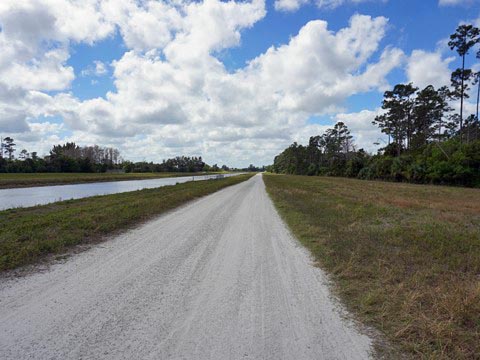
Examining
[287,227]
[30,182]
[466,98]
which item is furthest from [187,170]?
[287,227]

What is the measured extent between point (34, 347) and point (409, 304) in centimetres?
460

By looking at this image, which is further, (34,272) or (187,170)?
(187,170)

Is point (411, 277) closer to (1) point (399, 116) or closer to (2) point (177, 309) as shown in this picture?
(2) point (177, 309)

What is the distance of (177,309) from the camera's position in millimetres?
3873

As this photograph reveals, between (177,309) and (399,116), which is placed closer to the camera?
(177,309)

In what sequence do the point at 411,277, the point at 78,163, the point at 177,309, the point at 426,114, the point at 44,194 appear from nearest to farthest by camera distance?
the point at 177,309, the point at 411,277, the point at 44,194, the point at 426,114, the point at 78,163

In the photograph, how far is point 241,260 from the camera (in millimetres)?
6230

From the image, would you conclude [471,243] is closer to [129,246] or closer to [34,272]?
[129,246]

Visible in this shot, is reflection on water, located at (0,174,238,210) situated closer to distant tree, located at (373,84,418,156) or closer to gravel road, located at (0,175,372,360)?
gravel road, located at (0,175,372,360)

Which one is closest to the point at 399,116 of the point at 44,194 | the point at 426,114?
the point at 426,114

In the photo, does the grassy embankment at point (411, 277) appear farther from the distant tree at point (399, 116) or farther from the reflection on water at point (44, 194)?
the distant tree at point (399, 116)

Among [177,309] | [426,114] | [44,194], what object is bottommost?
[44,194]

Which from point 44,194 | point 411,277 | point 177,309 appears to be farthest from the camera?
point 44,194

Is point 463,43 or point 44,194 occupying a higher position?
point 463,43
